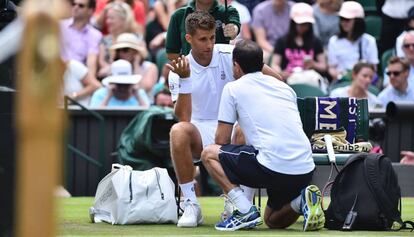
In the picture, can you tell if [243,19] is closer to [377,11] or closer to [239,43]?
[377,11]

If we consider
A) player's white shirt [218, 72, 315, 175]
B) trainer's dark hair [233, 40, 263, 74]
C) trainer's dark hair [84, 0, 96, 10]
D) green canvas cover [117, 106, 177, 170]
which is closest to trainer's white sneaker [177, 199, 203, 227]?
player's white shirt [218, 72, 315, 175]

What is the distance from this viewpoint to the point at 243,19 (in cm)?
1678

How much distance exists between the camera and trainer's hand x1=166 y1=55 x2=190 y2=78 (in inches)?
340

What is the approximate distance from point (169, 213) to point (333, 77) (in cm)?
774

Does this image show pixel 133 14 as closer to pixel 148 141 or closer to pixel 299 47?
pixel 299 47

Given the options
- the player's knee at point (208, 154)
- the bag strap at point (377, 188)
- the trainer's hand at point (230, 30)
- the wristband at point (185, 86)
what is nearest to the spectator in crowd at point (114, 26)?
the trainer's hand at point (230, 30)

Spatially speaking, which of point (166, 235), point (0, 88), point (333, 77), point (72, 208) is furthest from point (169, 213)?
point (333, 77)

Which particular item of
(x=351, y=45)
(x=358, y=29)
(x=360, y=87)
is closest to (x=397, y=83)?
(x=360, y=87)

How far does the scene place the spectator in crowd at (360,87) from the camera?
14.6 metres

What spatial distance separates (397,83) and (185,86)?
687 centimetres

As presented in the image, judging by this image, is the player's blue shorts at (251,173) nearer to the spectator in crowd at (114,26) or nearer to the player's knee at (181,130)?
the player's knee at (181,130)

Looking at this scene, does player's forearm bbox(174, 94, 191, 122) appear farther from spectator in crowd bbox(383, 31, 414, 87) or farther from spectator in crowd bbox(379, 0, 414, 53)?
spectator in crowd bbox(379, 0, 414, 53)

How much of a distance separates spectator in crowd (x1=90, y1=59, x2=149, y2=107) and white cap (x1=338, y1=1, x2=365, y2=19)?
3153mm

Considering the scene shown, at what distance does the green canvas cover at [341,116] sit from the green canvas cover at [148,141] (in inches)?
165
